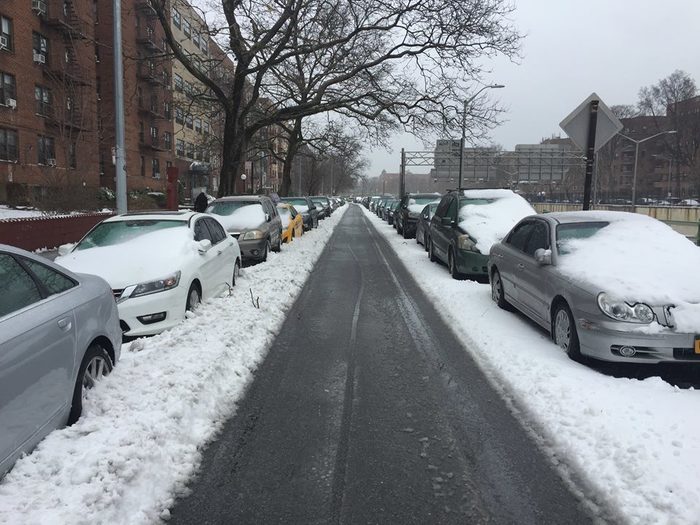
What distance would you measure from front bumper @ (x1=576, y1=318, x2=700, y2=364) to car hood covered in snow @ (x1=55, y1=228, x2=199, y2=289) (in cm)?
486

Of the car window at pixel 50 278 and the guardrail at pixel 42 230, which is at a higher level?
the car window at pixel 50 278

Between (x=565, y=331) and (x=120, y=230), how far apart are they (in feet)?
20.0

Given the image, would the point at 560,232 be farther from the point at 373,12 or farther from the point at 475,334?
the point at 373,12

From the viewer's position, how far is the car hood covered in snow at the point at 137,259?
6.54 meters

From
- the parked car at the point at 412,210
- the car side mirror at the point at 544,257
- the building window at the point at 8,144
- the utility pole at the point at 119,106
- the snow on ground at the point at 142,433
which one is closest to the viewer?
the snow on ground at the point at 142,433

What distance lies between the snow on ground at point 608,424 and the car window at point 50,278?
3.67 m

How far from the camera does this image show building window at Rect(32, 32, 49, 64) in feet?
96.9

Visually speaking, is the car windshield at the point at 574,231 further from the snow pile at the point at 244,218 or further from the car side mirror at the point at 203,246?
the snow pile at the point at 244,218

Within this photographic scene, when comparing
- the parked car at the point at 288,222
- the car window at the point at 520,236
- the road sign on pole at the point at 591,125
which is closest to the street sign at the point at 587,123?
the road sign on pole at the point at 591,125

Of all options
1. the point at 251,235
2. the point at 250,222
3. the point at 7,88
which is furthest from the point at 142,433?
the point at 7,88

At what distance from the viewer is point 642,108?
84312 mm

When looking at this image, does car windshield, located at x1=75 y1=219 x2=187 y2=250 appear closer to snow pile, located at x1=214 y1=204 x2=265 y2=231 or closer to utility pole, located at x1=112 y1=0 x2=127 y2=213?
utility pole, located at x1=112 y1=0 x2=127 y2=213

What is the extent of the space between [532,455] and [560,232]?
12.4ft

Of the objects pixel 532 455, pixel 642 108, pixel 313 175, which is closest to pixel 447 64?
pixel 532 455
